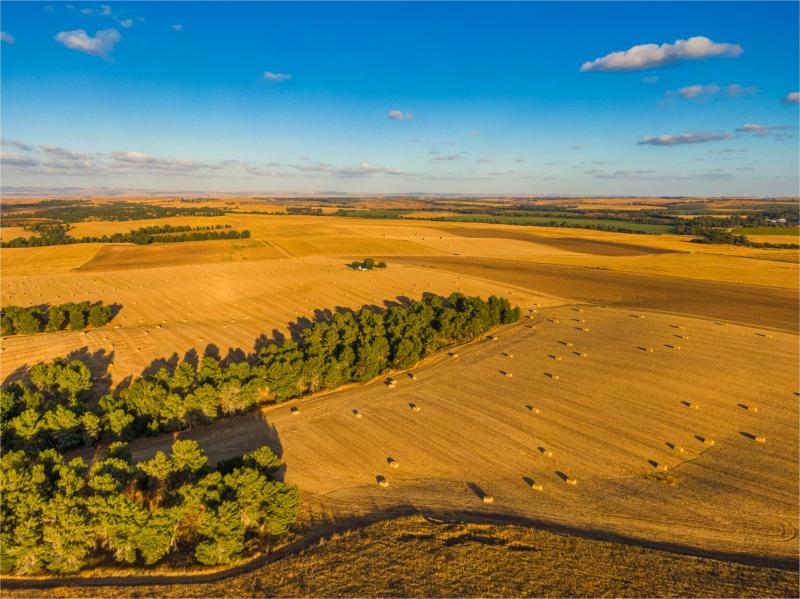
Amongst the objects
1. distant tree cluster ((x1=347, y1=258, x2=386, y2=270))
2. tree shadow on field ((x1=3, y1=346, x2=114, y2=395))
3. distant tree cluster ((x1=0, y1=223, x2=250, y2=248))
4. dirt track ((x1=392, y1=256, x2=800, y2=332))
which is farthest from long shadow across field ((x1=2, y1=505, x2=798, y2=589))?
distant tree cluster ((x1=0, y1=223, x2=250, y2=248))

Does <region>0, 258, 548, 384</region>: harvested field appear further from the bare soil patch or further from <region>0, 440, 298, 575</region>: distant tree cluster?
the bare soil patch

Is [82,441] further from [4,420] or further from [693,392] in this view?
[693,392]

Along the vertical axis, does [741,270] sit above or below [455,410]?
above

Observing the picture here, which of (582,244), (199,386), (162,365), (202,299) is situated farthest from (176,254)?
(582,244)

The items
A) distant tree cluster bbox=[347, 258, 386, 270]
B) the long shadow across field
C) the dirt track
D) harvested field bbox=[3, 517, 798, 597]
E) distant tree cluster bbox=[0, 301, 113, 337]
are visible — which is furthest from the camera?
distant tree cluster bbox=[347, 258, 386, 270]

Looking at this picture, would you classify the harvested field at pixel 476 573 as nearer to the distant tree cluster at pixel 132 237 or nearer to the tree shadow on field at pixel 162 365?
the tree shadow on field at pixel 162 365

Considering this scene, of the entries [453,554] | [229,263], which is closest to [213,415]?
[453,554]
